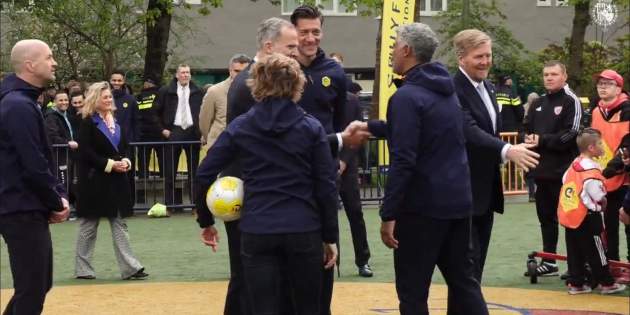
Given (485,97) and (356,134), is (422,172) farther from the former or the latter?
(485,97)

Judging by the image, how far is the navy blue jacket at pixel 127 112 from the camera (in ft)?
59.3

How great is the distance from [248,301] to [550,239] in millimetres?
5162

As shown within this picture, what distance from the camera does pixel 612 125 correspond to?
11367 mm

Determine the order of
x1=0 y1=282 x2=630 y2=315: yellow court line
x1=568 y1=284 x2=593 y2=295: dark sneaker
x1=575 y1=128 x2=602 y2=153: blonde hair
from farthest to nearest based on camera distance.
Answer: x1=568 y1=284 x2=593 y2=295: dark sneaker < x1=575 y1=128 x2=602 y2=153: blonde hair < x1=0 y1=282 x2=630 y2=315: yellow court line

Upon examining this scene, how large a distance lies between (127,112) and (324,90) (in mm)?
10386

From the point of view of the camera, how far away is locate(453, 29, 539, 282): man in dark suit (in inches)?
321

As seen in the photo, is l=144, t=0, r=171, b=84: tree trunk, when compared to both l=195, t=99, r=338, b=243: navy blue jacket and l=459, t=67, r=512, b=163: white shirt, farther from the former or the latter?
l=195, t=99, r=338, b=243: navy blue jacket

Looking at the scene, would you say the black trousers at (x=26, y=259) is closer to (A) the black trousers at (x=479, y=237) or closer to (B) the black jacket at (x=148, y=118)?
(A) the black trousers at (x=479, y=237)

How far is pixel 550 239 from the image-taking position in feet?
39.5

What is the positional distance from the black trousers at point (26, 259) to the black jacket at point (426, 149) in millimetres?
2137

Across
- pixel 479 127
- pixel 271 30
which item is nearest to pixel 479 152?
pixel 479 127

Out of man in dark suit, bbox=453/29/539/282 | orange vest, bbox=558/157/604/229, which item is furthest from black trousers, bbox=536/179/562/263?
man in dark suit, bbox=453/29/539/282

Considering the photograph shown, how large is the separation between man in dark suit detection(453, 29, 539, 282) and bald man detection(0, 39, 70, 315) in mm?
2599

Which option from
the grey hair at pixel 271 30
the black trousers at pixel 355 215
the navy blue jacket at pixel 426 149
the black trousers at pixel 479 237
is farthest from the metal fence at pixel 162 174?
the navy blue jacket at pixel 426 149
